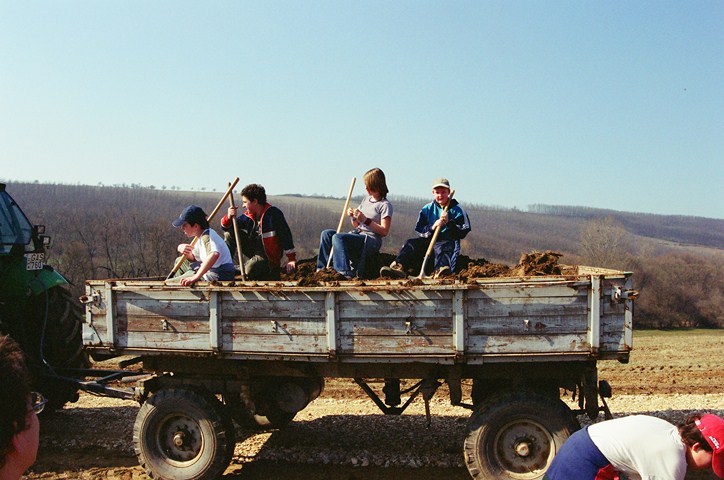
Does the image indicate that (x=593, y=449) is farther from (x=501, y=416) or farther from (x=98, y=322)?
(x=98, y=322)

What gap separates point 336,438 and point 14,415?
5171mm

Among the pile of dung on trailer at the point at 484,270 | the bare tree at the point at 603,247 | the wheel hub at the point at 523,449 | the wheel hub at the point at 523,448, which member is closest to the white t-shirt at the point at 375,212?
the pile of dung on trailer at the point at 484,270

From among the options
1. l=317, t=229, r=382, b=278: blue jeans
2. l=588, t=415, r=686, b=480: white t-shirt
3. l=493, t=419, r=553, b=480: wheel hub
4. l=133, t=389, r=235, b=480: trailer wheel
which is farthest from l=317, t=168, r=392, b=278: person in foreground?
l=588, t=415, r=686, b=480: white t-shirt

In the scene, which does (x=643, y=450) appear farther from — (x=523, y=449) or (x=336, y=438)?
(x=336, y=438)

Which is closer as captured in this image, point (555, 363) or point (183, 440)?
point (555, 363)

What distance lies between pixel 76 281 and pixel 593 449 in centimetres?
2533

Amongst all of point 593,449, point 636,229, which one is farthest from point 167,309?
point 636,229

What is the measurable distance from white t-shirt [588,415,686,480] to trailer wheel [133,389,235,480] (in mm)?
3431

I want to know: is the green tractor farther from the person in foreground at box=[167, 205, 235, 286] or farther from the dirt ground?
the person in foreground at box=[167, 205, 235, 286]

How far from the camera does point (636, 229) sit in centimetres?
9950

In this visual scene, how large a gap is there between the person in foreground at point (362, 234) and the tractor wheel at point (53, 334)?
312 cm

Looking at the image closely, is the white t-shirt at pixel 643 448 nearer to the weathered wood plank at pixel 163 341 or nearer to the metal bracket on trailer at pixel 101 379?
the weathered wood plank at pixel 163 341

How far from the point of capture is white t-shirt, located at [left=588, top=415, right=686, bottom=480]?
10.4 ft

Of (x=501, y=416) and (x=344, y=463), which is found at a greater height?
(x=501, y=416)
